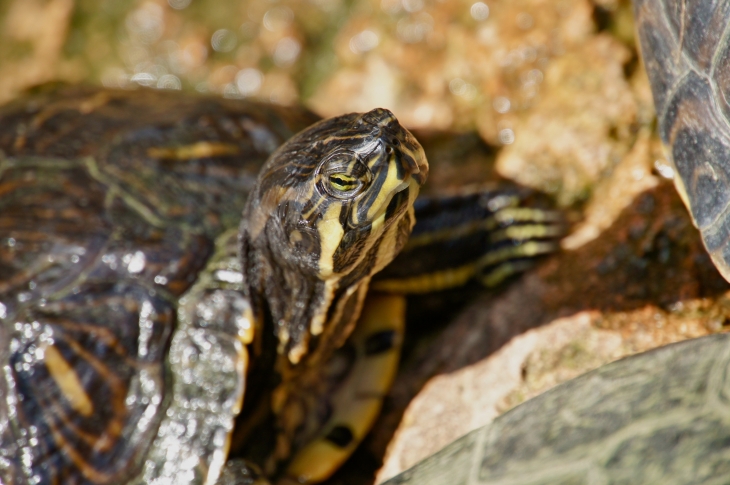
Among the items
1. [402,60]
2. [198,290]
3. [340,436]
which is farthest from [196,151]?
[402,60]

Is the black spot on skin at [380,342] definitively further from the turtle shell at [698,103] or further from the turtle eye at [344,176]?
the turtle shell at [698,103]

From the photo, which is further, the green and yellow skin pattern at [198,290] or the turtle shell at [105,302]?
the turtle shell at [105,302]

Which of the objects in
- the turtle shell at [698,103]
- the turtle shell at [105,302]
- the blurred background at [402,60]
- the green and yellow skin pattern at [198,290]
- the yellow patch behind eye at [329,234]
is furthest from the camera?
the blurred background at [402,60]

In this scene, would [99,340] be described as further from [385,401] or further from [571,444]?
[571,444]

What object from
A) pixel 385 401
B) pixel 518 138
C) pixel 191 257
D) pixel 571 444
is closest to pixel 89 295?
pixel 191 257

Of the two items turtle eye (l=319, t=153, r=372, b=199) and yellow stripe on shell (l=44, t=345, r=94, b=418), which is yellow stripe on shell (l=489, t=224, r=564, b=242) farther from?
yellow stripe on shell (l=44, t=345, r=94, b=418)

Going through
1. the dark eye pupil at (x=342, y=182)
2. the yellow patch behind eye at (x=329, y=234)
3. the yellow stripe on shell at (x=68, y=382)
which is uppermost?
the dark eye pupil at (x=342, y=182)

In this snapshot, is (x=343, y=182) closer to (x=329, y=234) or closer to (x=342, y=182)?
(x=342, y=182)

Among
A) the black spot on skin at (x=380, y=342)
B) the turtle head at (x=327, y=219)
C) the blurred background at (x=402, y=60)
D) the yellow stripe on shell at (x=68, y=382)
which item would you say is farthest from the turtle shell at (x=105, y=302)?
the blurred background at (x=402, y=60)
